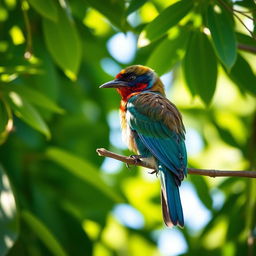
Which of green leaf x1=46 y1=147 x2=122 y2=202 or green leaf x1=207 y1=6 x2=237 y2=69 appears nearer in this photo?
green leaf x1=207 y1=6 x2=237 y2=69

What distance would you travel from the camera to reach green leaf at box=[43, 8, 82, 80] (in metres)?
4.46

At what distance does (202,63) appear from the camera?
167 inches

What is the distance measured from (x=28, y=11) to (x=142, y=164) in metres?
1.67

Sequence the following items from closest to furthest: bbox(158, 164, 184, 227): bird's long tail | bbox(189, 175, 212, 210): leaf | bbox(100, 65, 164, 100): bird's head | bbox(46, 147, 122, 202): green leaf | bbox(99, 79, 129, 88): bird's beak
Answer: bbox(158, 164, 184, 227): bird's long tail, bbox(46, 147, 122, 202): green leaf, bbox(99, 79, 129, 88): bird's beak, bbox(100, 65, 164, 100): bird's head, bbox(189, 175, 212, 210): leaf

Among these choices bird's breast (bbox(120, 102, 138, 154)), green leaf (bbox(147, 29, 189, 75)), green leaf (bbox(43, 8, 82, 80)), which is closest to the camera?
green leaf (bbox(147, 29, 189, 75))

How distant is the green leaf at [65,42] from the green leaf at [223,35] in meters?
0.98

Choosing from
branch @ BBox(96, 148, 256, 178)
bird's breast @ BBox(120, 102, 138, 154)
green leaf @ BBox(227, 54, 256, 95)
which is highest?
green leaf @ BBox(227, 54, 256, 95)

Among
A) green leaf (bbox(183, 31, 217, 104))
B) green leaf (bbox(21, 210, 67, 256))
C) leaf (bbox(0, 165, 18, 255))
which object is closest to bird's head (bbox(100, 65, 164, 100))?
green leaf (bbox(183, 31, 217, 104))

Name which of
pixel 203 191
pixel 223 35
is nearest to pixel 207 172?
Result: pixel 223 35

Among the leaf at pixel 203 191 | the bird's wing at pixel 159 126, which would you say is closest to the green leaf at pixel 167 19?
the bird's wing at pixel 159 126

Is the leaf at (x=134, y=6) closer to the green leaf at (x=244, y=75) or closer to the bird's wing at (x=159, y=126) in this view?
the green leaf at (x=244, y=75)

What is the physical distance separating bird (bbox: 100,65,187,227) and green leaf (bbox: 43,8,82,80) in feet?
1.89

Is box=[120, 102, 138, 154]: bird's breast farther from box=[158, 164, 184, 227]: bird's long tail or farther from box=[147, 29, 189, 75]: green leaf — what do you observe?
box=[147, 29, 189, 75]: green leaf

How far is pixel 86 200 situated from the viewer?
582 cm
